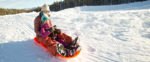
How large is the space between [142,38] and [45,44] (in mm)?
2994

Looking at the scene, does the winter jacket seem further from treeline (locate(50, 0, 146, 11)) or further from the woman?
treeline (locate(50, 0, 146, 11))

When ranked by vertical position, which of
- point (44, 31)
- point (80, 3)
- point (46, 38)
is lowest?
point (46, 38)

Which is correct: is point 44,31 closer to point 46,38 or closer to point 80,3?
point 46,38

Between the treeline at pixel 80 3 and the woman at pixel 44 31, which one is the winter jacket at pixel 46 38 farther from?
the treeline at pixel 80 3

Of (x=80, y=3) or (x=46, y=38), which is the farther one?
(x=80, y=3)

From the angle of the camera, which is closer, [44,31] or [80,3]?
[44,31]

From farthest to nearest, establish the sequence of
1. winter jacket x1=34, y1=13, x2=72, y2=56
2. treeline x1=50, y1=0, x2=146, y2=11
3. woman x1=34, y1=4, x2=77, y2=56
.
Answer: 1. treeline x1=50, y1=0, x2=146, y2=11
2. woman x1=34, y1=4, x2=77, y2=56
3. winter jacket x1=34, y1=13, x2=72, y2=56

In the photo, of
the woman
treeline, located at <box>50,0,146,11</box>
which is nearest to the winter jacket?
the woman

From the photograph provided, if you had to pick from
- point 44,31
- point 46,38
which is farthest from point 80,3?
point 46,38

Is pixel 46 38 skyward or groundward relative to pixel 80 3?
groundward

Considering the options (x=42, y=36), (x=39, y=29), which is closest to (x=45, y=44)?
(x=42, y=36)

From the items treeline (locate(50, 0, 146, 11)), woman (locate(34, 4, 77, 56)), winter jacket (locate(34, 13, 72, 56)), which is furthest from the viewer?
treeline (locate(50, 0, 146, 11))

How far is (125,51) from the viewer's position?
12.1 feet

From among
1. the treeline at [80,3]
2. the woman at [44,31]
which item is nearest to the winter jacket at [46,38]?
the woman at [44,31]
